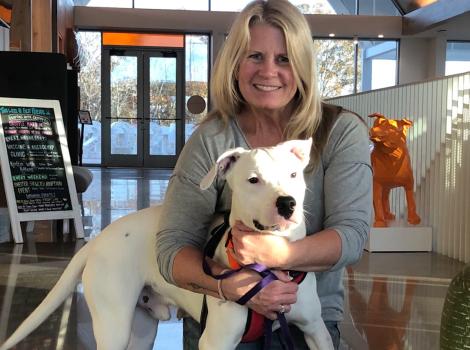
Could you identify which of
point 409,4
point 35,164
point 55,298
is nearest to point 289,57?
point 55,298

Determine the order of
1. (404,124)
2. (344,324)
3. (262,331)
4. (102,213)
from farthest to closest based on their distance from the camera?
(102,213), (404,124), (344,324), (262,331)

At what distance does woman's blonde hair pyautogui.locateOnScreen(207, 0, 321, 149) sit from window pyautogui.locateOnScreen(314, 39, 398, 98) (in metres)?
A: 14.9

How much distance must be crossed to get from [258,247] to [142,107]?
49.1 feet

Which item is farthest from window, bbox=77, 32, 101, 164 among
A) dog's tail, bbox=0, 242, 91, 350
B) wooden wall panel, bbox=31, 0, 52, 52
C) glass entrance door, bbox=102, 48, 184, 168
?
dog's tail, bbox=0, 242, 91, 350

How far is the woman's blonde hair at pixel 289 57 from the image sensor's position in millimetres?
1752

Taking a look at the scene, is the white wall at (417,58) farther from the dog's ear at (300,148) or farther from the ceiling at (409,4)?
the dog's ear at (300,148)

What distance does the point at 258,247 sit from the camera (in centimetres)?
150

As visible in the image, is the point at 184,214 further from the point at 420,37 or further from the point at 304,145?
the point at 420,37

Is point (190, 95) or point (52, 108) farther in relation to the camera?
point (190, 95)

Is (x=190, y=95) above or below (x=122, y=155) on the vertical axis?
above

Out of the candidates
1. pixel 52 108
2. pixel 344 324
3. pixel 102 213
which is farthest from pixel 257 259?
pixel 102 213

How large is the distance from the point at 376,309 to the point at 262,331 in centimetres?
192

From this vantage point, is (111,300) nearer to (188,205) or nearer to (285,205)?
(188,205)

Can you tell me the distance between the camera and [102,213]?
272 inches
